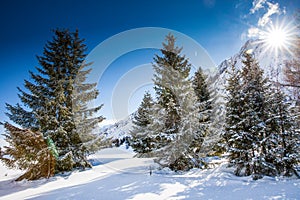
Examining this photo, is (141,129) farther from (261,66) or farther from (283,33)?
(261,66)

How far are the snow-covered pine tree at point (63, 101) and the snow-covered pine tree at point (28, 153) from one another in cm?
54

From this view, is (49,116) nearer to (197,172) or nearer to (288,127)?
(197,172)

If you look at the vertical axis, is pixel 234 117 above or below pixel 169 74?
below

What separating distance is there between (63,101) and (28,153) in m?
3.31

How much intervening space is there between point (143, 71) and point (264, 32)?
31.8 feet

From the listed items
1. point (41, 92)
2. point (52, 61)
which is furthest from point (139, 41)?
point (41, 92)

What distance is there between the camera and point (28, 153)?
27.7ft

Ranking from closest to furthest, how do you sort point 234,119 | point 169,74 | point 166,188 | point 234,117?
point 166,188, point 234,117, point 234,119, point 169,74

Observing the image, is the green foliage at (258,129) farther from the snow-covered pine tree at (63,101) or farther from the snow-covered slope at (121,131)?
the snow-covered slope at (121,131)

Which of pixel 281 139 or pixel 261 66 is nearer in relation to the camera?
pixel 281 139

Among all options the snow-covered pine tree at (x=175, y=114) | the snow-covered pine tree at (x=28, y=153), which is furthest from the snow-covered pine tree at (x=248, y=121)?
the snow-covered pine tree at (x=28, y=153)

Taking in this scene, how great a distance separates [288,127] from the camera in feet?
26.1

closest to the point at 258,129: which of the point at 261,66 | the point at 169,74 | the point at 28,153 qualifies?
the point at 169,74

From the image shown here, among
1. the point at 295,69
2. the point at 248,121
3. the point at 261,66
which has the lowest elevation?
the point at 248,121
